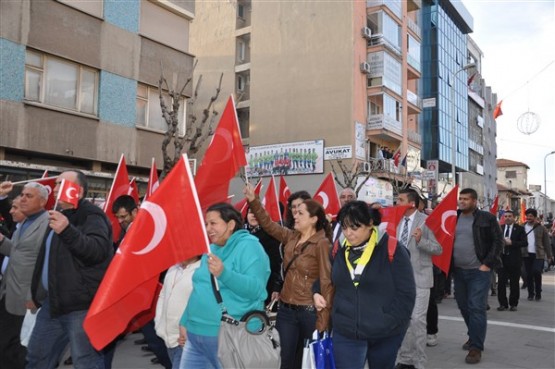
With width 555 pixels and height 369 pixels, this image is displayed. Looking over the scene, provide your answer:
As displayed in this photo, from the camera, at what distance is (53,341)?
429 centimetres

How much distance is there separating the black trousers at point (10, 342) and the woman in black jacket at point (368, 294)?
317cm

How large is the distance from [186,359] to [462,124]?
52503 millimetres

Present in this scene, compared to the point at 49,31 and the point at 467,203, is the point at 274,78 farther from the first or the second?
the point at 467,203

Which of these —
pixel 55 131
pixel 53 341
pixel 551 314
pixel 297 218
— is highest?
pixel 55 131

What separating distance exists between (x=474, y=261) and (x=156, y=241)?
15.0ft

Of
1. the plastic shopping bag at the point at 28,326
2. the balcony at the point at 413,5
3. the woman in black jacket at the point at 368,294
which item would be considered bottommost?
the plastic shopping bag at the point at 28,326

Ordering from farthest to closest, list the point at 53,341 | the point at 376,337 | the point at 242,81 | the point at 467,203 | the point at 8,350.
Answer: the point at 242,81 < the point at 467,203 < the point at 8,350 < the point at 53,341 < the point at 376,337

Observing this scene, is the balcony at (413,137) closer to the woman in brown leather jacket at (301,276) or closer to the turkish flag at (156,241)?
the woman in brown leather jacket at (301,276)

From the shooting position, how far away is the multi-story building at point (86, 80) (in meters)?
14.2

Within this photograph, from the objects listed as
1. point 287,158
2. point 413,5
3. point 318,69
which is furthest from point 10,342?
point 413,5

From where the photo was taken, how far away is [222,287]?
3680 millimetres

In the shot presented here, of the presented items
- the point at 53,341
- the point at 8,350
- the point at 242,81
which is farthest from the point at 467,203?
the point at 242,81

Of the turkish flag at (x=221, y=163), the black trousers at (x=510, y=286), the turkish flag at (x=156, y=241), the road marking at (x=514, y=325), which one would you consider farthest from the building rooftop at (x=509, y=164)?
the turkish flag at (x=156, y=241)

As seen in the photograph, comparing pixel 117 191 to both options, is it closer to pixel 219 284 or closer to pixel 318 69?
pixel 219 284
